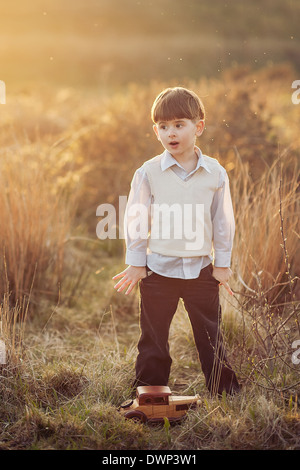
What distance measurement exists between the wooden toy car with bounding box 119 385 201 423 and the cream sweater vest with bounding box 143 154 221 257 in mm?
575

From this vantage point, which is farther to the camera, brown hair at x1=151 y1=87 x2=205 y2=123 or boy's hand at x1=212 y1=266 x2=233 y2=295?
boy's hand at x1=212 y1=266 x2=233 y2=295

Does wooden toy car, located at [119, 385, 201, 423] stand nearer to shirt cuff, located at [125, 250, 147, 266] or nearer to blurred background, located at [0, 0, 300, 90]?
shirt cuff, located at [125, 250, 147, 266]

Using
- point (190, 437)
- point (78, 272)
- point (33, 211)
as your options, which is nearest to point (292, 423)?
point (190, 437)

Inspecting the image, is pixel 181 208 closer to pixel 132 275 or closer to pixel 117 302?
pixel 132 275

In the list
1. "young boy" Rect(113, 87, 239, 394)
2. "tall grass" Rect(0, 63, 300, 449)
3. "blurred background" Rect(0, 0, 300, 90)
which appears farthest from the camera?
"blurred background" Rect(0, 0, 300, 90)

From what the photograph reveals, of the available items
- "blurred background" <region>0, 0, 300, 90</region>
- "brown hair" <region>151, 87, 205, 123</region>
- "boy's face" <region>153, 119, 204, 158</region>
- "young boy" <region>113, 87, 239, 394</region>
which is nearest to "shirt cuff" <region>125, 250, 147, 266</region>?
"young boy" <region>113, 87, 239, 394</region>

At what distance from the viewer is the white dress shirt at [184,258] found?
2.25 m

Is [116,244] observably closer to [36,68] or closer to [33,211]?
[33,211]

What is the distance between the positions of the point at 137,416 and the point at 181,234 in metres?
0.76

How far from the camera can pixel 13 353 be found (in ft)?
8.07

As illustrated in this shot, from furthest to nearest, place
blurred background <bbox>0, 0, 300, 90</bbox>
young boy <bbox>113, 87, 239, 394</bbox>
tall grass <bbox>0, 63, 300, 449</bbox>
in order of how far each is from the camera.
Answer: blurred background <bbox>0, 0, 300, 90</bbox>
young boy <bbox>113, 87, 239, 394</bbox>
tall grass <bbox>0, 63, 300, 449</bbox>

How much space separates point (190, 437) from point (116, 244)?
9.14ft

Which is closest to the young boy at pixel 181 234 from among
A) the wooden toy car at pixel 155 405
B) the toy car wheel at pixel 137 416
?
the wooden toy car at pixel 155 405

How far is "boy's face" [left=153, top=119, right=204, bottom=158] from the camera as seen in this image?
7.16 feet
